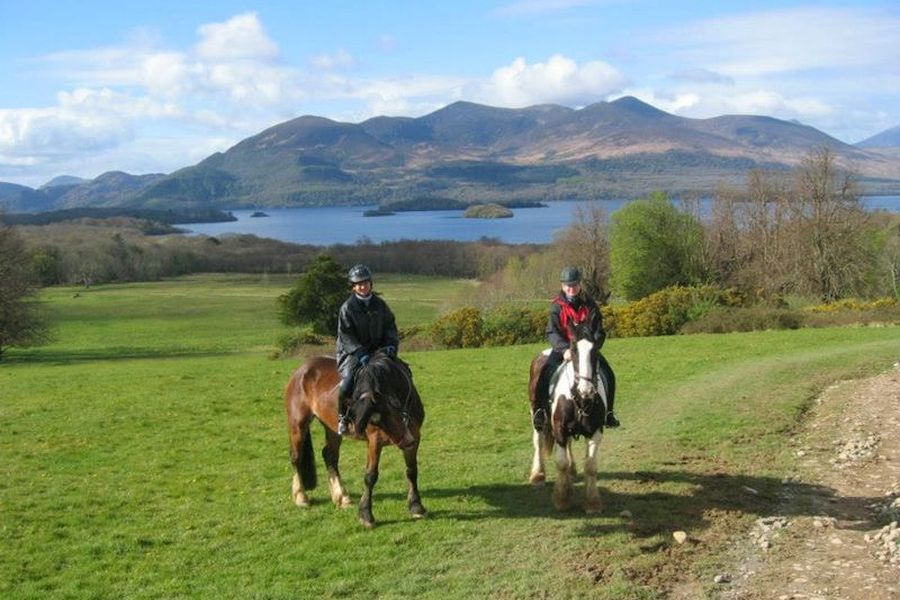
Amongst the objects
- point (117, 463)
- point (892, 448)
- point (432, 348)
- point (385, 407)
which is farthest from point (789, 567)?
point (432, 348)

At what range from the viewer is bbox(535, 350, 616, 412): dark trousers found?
10320 mm

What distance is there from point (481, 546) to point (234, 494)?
498 cm

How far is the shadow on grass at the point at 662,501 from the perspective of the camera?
31.3 ft

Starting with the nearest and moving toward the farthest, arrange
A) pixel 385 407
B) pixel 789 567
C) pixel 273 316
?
1. pixel 789 567
2. pixel 385 407
3. pixel 273 316

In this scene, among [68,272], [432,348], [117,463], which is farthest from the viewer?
[68,272]

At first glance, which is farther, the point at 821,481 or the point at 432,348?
the point at 432,348

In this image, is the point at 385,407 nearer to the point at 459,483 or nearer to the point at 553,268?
the point at 459,483

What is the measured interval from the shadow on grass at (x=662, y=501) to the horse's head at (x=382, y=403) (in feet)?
4.43

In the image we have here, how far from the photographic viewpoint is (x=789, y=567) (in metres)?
8.13

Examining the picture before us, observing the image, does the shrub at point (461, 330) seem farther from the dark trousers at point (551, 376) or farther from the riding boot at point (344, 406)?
the riding boot at point (344, 406)

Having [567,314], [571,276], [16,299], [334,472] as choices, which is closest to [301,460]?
[334,472]

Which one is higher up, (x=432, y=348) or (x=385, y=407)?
(x=385, y=407)

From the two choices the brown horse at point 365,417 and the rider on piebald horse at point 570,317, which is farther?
the rider on piebald horse at point 570,317

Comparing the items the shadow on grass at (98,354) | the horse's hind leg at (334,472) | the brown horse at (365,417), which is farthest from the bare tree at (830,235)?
the brown horse at (365,417)
